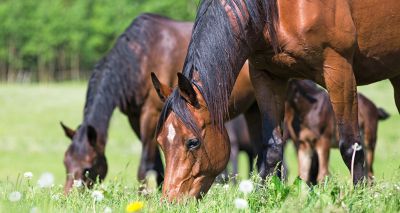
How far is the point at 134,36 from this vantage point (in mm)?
8742

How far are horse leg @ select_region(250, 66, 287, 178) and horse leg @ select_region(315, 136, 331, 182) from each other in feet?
15.9

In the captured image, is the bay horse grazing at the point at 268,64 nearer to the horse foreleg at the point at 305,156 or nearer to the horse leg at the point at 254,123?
the horse leg at the point at 254,123

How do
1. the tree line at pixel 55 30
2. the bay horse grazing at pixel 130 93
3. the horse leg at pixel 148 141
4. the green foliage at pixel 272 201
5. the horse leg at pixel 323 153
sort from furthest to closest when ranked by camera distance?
the tree line at pixel 55 30 → the horse leg at pixel 323 153 → the horse leg at pixel 148 141 → the bay horse grazing at pixel 130 93 → the green foliage at pixel 272 201

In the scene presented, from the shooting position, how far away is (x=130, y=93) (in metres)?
8.31

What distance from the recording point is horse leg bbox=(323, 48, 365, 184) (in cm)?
476

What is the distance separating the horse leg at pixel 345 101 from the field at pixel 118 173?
0.52ft

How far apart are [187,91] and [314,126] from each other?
21.4ft

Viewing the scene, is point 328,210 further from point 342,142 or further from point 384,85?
point 384,85

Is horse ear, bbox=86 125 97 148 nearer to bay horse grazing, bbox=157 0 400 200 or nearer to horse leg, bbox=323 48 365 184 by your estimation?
bay horse grazing, bbox=157 0 400 200

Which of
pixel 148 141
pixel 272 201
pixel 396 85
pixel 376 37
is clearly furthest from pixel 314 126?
pixel 272 201

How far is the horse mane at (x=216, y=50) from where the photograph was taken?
4.48 m

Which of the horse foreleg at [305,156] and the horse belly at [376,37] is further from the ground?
the horse belly at [376,37]

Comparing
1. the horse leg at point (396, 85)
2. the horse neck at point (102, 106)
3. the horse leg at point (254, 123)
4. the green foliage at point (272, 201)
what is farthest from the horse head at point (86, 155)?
the horse leg at point (396, 85)

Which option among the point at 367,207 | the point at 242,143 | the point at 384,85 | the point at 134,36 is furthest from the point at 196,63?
the point at 384,85
